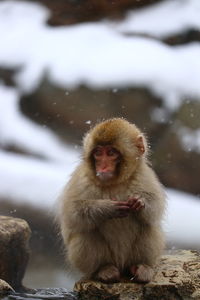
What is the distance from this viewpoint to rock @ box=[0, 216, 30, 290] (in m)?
4.88

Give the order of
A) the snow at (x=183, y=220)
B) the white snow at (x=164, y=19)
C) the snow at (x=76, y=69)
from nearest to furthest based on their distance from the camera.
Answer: the snow at (x=183, y=220)
the snow at (x=76, y=69)
the white snow at (x=164, y=19)

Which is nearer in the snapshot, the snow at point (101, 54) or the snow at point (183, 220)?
the snow at point (183, 220)

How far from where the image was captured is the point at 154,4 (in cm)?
1060

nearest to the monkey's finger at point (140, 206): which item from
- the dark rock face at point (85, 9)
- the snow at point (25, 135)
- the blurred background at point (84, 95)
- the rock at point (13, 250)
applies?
the rock at point (13, 250)

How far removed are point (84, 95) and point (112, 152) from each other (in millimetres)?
4544

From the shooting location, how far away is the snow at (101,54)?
28.7 feet

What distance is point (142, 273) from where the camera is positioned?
4.20 m

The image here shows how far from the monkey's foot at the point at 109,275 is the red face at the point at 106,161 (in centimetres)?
60

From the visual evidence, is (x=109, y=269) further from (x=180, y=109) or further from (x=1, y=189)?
(x=180, y=109)

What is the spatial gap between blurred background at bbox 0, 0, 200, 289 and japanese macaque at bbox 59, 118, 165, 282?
1.60m

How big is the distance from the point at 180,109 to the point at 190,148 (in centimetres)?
58

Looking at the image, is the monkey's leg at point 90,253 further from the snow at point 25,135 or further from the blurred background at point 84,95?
the snow at point 25,135

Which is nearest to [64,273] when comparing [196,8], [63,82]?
[63,82]

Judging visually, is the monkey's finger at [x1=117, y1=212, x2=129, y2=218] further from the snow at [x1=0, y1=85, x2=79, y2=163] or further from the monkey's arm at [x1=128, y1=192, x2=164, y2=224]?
the snow at [x1=0, y1=85, x2=79, y2=163]
